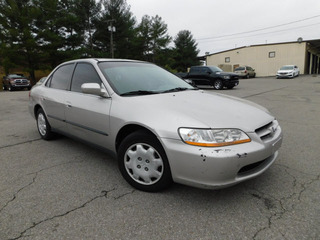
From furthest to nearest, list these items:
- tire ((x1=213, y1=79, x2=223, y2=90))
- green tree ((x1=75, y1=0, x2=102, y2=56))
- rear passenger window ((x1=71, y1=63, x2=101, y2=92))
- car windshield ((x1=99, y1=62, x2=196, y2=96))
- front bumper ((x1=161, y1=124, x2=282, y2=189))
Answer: green tree ((x1=75, y1=0, x2=102, y2=56)) < tire ((x1=213, y1=79, x2=223, y2=90)) < rear passenger window ((x1=71, y1=63, x2=101, y2=92)) < car windshield ((x1=99, y1=62, x2=196, y2=96)) < front bumper ((x1=161, y1=124, x2=282, y2=189))

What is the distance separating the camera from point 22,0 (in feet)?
89.0

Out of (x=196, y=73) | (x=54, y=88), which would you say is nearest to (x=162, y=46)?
(x=196, y=73)

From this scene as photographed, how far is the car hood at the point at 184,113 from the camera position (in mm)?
2166

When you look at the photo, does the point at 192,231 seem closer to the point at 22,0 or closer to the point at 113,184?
the point at 113,184

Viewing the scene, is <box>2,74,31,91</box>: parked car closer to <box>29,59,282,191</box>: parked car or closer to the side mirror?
<box>29,59,282,191</box>: parked car

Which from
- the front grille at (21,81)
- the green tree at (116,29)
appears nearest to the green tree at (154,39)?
the green tree at (116,29)

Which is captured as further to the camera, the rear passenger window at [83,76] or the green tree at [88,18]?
the green tree at [88,18]

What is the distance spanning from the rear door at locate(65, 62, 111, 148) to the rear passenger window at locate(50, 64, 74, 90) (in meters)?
0.18

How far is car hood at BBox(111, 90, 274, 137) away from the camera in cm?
217

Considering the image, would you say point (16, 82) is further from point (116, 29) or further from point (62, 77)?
point (62, 77)

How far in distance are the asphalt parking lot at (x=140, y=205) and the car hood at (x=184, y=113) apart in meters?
0.73

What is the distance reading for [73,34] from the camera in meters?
30.4

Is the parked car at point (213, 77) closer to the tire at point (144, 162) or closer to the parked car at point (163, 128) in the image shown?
the parked car at point (163, 128)

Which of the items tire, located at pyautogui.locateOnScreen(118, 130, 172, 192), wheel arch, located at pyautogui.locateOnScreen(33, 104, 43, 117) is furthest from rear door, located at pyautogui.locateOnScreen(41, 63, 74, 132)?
tire, located at pyautogui.locateOnScreen(118, 130, 172, 192)
